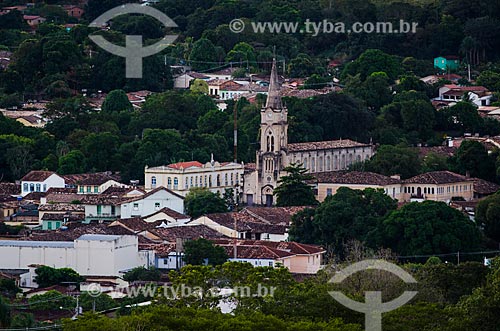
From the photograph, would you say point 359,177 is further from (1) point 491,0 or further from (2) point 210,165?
(1) point 491,0

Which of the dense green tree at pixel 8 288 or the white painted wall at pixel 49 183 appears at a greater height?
the white painted wall at pixel 49 183

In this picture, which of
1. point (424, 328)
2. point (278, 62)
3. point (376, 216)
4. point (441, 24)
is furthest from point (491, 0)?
point (424, 328)

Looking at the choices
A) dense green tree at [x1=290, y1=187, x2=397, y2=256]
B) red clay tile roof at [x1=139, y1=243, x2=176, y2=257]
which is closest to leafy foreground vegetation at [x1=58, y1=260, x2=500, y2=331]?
red clay tile roof at [x1=139, y1=243, x2=176, y2=257]

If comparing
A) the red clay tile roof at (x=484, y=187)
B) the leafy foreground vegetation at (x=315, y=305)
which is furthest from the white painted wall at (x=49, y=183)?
the leafy foreground vegetation at (x=315, y=305)

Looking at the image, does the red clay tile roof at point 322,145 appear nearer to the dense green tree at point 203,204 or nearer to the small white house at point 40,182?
the dense green tree at point 203,204

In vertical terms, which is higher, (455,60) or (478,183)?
(455,60)

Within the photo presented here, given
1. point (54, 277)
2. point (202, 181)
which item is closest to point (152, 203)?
point (202, 181)

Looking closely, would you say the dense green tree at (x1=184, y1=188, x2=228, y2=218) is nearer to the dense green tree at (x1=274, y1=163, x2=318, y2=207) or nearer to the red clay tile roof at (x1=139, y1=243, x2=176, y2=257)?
the dense green tree at (x1=274, y1=163, x2=318, y2=207)
